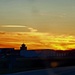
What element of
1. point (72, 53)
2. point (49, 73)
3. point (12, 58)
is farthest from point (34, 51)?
point (49, 73)

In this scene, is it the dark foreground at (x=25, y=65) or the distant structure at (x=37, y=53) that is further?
the distant structure at (x=37, y=53)

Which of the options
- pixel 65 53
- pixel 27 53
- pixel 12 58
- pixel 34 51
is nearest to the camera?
pixel 12 58

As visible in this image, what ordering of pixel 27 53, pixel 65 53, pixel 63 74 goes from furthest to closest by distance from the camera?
pixel 27 53 → pixel 65 53 → pixel 63 74

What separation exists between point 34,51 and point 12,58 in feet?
165

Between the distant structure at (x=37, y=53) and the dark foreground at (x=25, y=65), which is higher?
the distant structure at (x=37, y=53)

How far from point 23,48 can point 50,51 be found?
17.5 meters

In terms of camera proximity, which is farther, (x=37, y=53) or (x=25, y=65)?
(x=37, y=53)

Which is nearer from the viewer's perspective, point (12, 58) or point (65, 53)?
point (12, 58)

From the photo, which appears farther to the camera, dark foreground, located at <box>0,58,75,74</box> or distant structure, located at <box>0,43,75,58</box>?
distant structure, located at <box>0,43,75,58</box>

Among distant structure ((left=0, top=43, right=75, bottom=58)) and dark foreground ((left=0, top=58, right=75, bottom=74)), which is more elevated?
distant structure ((left=0, top=43, right=75, bottom=58))

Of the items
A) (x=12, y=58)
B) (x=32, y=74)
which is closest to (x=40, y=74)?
(x=32, y=74)

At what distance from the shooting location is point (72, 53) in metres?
73.8

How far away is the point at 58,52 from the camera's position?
6431 cm

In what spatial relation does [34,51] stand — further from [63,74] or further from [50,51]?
[63,74]
